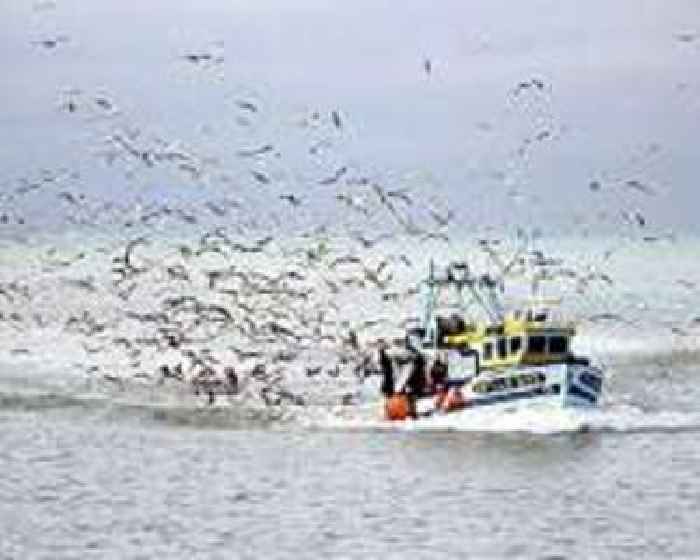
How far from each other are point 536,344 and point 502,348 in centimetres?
74

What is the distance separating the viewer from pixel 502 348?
43031 mm

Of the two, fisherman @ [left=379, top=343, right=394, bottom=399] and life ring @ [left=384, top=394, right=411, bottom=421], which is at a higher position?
fisherman @ [left=379, top=343, right=394, bottom=399]

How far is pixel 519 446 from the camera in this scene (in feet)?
131

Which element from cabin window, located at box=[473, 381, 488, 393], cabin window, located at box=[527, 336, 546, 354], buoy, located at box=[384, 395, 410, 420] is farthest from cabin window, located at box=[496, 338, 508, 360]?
buoy, located at box=[384, 395, 410, 420]

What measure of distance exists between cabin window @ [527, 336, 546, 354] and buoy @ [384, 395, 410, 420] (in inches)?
121

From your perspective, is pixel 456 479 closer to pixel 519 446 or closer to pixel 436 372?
pixel 519 446

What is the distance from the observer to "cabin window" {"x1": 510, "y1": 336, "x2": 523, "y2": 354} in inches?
1687

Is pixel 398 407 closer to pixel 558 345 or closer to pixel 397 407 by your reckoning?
pixel 397 407

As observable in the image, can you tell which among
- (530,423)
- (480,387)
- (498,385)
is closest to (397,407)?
(480,387)

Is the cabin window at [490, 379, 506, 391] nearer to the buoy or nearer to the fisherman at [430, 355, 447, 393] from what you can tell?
the fisherman at [430, 355, 447, 393]

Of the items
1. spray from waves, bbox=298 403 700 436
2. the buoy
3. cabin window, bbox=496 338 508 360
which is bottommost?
spray from waves, bbox=298 403 700 436

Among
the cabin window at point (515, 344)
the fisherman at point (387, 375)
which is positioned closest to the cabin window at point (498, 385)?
the cabin window at point (515, 344)

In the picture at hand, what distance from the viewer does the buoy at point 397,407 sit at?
144 feet

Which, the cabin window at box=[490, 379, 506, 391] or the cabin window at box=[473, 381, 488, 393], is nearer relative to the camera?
the cabin window at box=[490, 379, 506, 391]
